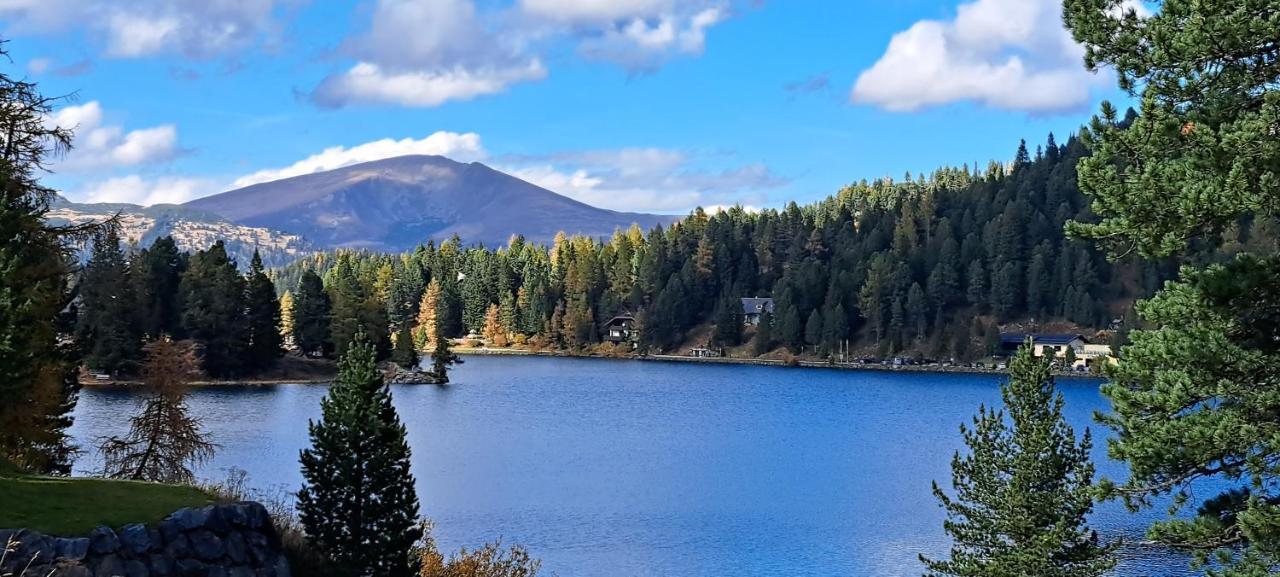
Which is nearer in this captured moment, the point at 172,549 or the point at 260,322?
the point at 172,549

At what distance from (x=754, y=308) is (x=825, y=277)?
1088 centimetres

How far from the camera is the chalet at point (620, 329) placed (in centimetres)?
15350

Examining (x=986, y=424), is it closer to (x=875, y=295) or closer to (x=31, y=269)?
(x=31, y=269)

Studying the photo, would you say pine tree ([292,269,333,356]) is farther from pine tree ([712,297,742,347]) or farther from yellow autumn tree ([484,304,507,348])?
pine tree ([712,297,742,347])

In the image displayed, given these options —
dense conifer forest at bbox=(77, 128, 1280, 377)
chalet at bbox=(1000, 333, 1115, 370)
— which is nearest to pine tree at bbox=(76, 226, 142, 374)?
dense conifer forest at bbox=(77, 128, 1280, 377)

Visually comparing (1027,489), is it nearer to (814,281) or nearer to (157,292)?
(157,292)

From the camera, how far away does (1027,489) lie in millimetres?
20234

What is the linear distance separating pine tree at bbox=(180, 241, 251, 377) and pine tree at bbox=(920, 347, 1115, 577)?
7935 cm

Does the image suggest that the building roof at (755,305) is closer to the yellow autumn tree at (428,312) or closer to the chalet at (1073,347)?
the chalet at (1073,347)

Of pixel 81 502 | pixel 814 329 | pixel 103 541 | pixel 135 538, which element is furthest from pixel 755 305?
pixel 103 541

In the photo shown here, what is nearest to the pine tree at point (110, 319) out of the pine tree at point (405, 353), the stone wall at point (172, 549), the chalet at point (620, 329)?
the pine tree at point (405, 353)

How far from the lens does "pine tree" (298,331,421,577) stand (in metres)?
20.6

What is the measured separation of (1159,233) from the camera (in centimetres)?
1064

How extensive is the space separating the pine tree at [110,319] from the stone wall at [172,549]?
73287 millimetres
